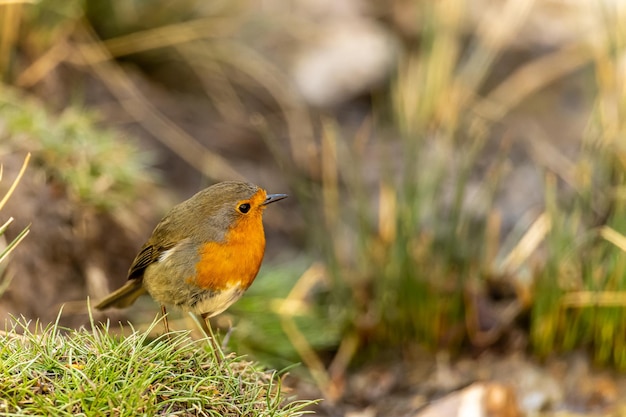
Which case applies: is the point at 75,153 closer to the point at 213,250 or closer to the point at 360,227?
the point at 360,227

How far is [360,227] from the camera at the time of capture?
4.42 m

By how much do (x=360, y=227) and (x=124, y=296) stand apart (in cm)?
141

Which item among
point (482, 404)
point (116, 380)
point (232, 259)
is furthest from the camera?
point (482, 404)

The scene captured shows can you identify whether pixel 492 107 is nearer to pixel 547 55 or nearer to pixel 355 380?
pixel 547 55

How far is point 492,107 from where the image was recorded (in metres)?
6.64

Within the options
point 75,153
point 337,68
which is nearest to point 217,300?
point 75,153

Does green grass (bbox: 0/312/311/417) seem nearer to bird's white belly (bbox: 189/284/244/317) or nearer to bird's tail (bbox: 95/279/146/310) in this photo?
bird's white belly (bbox: 189/284/244/317)

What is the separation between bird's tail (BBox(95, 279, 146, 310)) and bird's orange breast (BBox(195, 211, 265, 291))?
0.50 metres

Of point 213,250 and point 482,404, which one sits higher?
point 213,250

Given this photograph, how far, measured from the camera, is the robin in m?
2.90

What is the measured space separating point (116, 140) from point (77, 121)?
521mm

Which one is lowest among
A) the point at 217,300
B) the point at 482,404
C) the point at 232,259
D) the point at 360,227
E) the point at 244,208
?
the point at 482,404

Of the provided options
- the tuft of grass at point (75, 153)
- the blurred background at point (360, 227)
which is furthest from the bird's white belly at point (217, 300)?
the tuft of grass at point (75, 153)

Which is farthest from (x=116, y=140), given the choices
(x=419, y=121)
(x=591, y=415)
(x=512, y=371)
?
(x=591, y=415)
